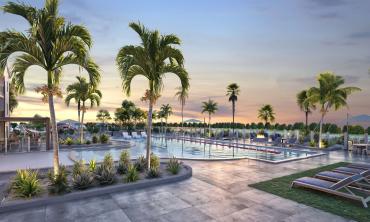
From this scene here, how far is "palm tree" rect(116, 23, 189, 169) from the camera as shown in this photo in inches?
293

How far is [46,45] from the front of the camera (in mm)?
5996

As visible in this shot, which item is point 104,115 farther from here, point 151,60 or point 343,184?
point 343,184

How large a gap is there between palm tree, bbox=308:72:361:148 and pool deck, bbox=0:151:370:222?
14.3m

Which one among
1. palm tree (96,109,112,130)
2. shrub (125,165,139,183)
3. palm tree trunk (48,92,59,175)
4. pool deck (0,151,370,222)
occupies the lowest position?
pool deck (0,151,370,222)

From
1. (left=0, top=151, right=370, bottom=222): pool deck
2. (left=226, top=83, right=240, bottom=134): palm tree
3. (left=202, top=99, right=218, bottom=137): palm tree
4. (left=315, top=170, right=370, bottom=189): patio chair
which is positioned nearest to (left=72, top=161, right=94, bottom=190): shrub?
(left=0, top=151, right=370, bottom=222): pool deck

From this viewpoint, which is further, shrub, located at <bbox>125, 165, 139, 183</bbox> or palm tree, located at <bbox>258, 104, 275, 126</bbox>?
palm tree, located at <bbox>258, 104, 275, 126</bbox>

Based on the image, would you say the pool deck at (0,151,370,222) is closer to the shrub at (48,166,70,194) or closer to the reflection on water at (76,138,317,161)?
the shrub at (48,166,70,194)

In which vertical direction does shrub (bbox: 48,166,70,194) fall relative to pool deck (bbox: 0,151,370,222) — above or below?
above

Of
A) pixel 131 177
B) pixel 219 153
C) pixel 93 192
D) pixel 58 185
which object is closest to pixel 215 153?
pixel 219 153

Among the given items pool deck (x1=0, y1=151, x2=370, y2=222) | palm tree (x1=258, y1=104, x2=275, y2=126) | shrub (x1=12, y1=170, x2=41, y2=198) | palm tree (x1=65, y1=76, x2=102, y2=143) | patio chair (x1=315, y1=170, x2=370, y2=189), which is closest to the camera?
pool deck (x1=0, y1=151, x2=370, y2=222)

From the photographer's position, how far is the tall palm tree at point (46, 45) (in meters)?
5.62

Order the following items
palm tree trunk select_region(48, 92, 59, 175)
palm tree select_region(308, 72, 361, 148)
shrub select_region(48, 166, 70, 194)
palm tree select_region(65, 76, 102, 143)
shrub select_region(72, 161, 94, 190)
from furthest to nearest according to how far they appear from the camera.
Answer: palm tree select_region(65, 76, 102, 143) → palm tree select_region(308, 72, 361, 148) → palm tree trunk select_region(48, 92, 59, 175) → shrub select_region(72, 161, 94, 190) → shrub select_region(48, 166, 70, 194)

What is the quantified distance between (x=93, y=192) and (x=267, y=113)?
136 ft

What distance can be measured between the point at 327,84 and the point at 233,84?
17.0 metres
